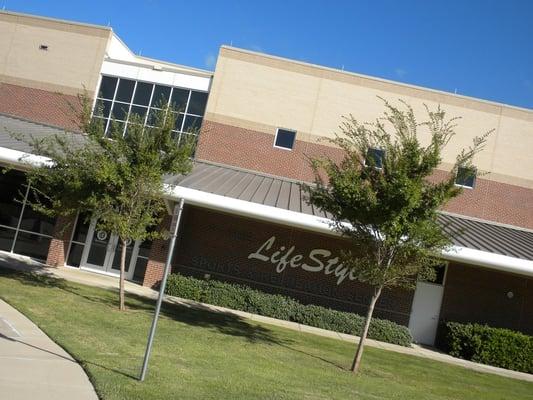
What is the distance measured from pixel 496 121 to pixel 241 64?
35.3 feet

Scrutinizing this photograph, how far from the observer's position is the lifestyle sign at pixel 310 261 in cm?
1927

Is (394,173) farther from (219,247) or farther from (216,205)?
(219,247)

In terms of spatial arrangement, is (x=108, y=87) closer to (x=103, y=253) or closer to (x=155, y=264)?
(x=103, y=253)

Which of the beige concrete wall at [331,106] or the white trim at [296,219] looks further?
the beige concrete wall at [331,106]

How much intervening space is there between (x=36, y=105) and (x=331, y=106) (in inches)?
494

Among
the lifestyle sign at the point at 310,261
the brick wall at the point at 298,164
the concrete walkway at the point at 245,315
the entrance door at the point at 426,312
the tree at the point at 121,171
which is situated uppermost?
the brick wall at the point at 298,164

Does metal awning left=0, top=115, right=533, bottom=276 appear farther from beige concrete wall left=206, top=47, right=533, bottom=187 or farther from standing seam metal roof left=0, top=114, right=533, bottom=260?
beige concrete wall left=206, top=47, right=533, bottom=187

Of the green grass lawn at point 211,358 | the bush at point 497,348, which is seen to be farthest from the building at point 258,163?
the green grass lawn at point 211,358

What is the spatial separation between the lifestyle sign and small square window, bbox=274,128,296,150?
4.81 metres

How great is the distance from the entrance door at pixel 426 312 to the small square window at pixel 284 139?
296 inches

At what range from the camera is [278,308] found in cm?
1762

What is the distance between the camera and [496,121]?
2266 centimetres

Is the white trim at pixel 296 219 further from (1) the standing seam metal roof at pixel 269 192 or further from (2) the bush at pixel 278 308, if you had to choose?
(2) the bush at pixel 278 308

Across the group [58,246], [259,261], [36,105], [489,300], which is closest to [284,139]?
[259,261]
